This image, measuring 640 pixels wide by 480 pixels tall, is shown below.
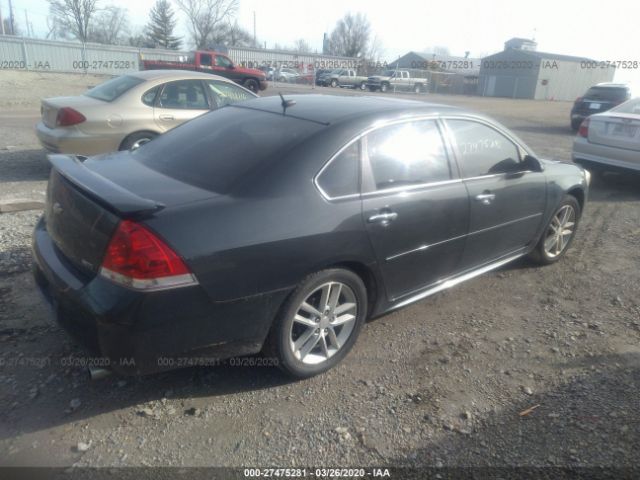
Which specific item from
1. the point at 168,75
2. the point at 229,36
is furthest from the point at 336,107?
the point at 229,36

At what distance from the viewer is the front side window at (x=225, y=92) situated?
7.75 metres

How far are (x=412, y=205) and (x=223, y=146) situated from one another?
1257mm

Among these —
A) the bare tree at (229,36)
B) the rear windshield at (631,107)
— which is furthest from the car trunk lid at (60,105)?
the bare tree at (229,36)

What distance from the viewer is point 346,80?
41906mm

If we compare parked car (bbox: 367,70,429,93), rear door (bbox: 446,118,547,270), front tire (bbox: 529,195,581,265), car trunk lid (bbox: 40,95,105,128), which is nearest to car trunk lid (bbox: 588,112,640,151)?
front tire (bbox: 529,195,581,265)

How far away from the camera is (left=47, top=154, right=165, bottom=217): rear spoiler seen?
2334mm

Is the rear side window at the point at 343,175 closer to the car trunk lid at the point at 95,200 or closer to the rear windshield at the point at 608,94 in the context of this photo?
the car trunk lid at the point at 95,200

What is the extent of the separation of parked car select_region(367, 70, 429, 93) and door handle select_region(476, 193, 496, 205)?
1523 inches

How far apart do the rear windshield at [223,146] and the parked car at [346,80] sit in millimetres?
40082

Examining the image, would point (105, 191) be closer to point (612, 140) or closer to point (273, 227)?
point (273, 227)

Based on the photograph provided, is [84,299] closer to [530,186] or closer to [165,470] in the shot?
[165,470]

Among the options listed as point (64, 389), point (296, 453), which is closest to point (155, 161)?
point (64, 389)

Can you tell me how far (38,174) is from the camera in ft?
23.2

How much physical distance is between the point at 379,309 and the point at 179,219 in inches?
58.8
